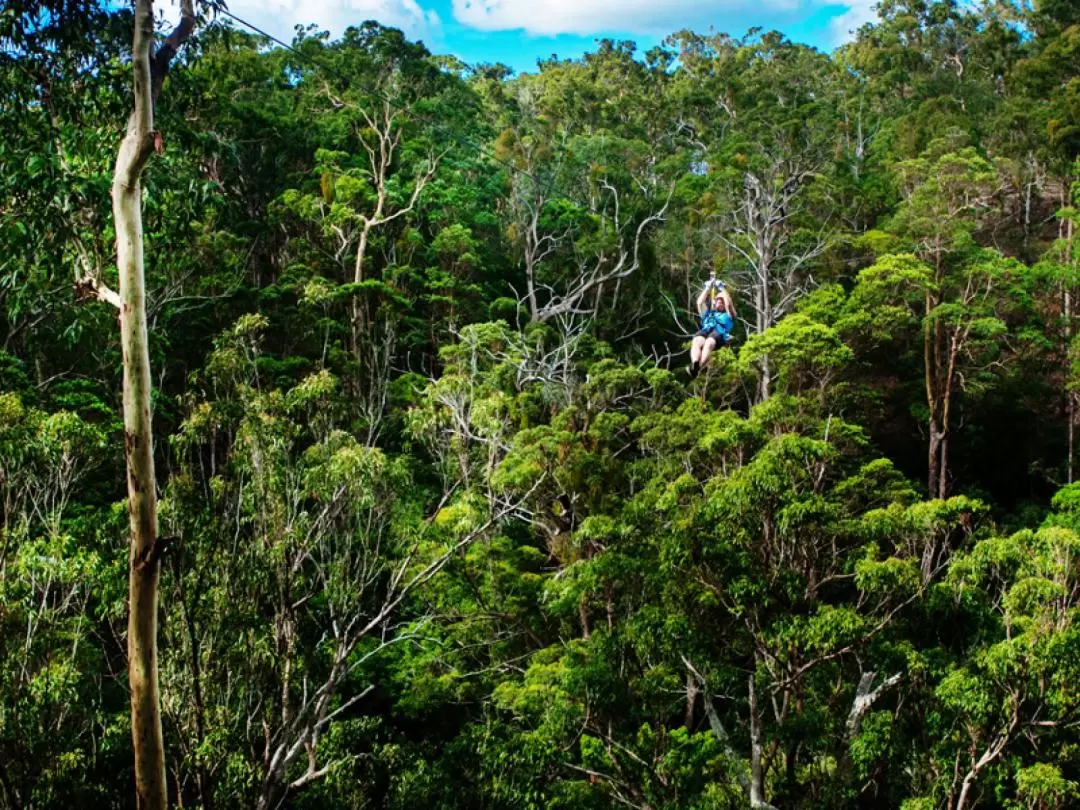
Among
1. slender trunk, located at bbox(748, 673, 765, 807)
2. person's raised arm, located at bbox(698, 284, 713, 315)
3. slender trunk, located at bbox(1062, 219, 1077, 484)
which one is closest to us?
slender trunk, located at bbox(748, 673, 765, 807)

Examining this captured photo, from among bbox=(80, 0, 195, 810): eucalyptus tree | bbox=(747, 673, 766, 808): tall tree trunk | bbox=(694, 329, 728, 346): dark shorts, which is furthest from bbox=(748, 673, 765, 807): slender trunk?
bbox=(80, 0, 195, 810): eucalyptus tree

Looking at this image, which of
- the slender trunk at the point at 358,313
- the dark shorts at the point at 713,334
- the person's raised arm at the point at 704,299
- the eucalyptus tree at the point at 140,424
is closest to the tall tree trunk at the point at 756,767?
the dark shorts at the point at 713,334

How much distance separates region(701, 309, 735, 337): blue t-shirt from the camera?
9570mm

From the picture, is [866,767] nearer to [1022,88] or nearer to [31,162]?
[31,162]

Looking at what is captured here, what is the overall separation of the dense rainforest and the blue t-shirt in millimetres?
1483

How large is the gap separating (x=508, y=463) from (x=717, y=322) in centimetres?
274

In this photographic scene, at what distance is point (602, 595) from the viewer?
32.7 ft

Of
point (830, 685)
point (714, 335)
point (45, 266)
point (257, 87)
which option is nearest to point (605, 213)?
point (257, 87)

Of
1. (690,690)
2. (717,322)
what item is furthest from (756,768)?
(717,322)

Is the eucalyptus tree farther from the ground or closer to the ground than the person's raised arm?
closer to the ground

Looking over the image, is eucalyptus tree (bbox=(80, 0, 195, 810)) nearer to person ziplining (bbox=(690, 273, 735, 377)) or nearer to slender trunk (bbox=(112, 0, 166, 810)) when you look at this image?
A: slender trunk (bbox=(112, 0, 166, 810))

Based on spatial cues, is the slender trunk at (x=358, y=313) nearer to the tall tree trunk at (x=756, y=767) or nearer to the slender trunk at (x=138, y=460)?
the tall tree trunk at (x=756, y=767)

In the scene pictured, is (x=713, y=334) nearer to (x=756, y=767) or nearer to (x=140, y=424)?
(x=756, y=767)

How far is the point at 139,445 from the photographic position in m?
4.82
